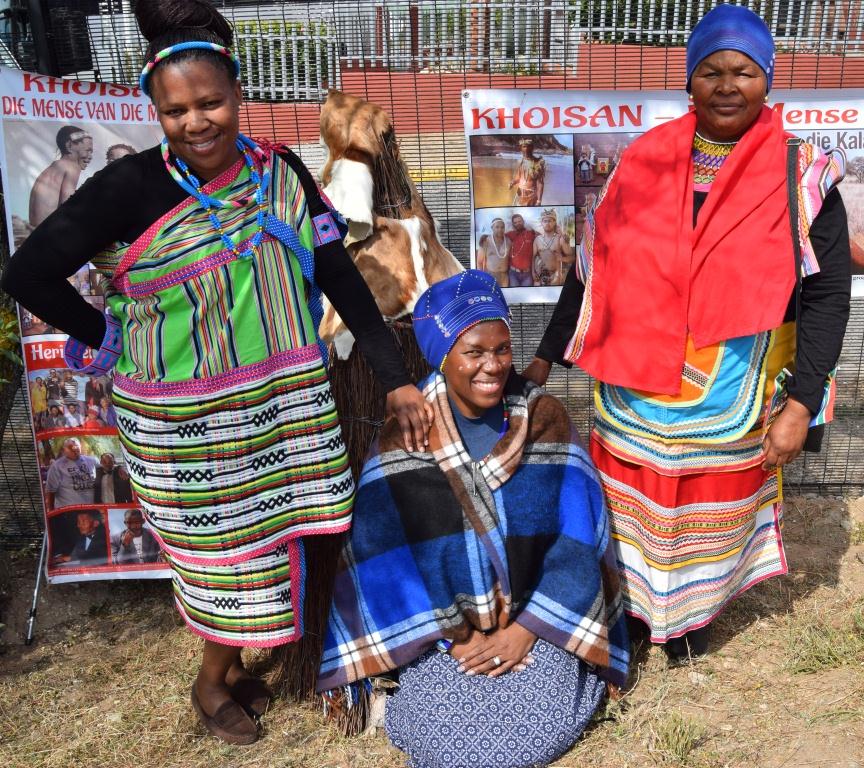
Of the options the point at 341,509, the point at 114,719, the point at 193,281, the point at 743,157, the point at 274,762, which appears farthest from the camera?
the point at 114,719

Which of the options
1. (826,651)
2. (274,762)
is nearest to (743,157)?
(826,651)

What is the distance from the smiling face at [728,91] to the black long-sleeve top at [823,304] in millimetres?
211

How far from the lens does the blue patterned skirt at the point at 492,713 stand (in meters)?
2.49

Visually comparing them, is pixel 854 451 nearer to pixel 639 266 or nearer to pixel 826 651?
pixel 826 651

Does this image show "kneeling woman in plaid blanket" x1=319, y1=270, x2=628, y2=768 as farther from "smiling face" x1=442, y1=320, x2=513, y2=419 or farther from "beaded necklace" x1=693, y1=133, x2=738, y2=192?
"beaded necklace" x1=693, y1=133, x2=738, y2=192

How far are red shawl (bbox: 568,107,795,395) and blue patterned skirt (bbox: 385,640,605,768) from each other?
3.11 feet

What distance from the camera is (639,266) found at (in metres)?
2.49

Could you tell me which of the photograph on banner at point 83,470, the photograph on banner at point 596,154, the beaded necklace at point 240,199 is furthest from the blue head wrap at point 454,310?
the photograph on banner at point 83,470

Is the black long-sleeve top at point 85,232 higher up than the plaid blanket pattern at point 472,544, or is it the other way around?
the black long-sleeve top at point 85,232

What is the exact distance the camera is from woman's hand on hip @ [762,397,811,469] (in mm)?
2447

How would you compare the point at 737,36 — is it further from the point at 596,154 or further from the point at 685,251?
the point at 596,154

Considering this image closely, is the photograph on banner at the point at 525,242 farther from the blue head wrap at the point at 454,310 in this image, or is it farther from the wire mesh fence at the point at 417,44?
the blue head wrap at the point at 454,310

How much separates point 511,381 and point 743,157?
0.93 metres

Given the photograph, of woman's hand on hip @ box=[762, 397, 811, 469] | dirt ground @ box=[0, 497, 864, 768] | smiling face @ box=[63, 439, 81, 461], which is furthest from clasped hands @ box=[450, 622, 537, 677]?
smiling face @ box=[63, 439, 81, 461]
